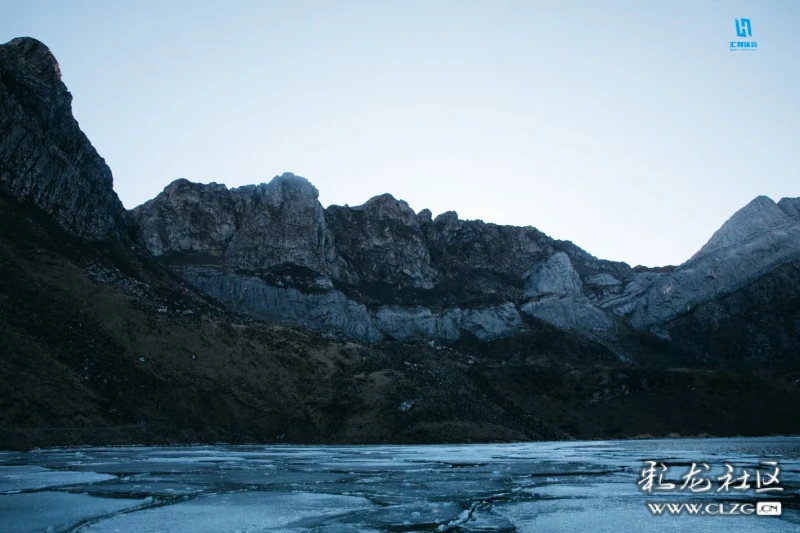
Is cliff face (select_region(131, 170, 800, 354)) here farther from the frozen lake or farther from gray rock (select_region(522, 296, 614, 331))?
the frozen lake

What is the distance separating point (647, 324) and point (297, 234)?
11561cm

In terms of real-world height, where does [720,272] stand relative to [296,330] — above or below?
above

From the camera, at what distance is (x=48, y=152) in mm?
92000

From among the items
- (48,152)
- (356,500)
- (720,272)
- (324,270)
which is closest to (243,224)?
(324,270)

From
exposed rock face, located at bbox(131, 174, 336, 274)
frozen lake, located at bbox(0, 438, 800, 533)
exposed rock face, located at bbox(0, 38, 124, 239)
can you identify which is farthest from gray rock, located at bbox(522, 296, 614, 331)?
frozen lake, located at bbox(0, 438, 800, 533)

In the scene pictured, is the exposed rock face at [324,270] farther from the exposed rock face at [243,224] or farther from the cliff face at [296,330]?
the cliff face at [296,330]

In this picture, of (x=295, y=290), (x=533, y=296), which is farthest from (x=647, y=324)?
(x=295, y=290)

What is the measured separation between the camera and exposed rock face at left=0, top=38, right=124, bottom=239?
3393 inches

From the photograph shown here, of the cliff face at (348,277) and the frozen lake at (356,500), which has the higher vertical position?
the cliff face at (348,277)

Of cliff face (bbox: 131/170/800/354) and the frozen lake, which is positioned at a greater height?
cliff face (bbox: 131/170/800/354)

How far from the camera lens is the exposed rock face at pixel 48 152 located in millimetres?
86188

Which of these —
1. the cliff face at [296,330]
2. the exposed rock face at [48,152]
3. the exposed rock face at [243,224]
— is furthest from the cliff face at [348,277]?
the exposed rock face at [48,152]

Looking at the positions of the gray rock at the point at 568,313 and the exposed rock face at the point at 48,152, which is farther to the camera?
the gray rock at the point at 568,313

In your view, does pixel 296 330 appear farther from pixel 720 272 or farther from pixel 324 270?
pixel 720 272
